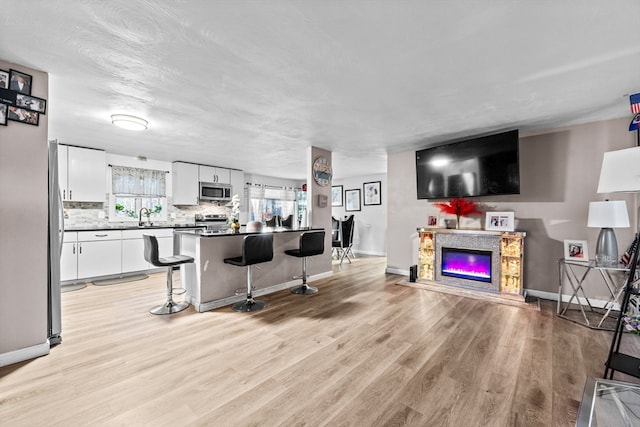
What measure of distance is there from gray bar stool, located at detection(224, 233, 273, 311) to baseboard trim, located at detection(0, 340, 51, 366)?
164cm

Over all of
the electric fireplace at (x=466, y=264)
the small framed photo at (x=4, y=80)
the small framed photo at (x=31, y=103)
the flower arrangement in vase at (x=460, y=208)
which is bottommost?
the electric fireplace at (x=466, y=264)

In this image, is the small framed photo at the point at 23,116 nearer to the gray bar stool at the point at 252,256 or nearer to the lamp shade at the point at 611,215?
the gray bar stool at the point at 252,256

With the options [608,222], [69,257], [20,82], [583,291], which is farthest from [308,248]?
[69,257]

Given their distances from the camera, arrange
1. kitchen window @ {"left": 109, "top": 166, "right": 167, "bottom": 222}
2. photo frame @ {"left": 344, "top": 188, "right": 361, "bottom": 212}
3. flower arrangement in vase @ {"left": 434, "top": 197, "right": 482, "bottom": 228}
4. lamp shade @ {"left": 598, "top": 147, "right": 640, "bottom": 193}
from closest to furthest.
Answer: lamp shade @ {"left": 598, "top": 147, "right": 640, "bottom": 193}, flower arrangement in vase @ {"left": 434, "top": 197, "right": 482, "bottom": 228}, kitchen window @ {"left": 109, "top": 166, "right": 167, "bottom": 222}, photo frame @ {"left": 344, "top": 188, "right": 361, "bottom": 212}

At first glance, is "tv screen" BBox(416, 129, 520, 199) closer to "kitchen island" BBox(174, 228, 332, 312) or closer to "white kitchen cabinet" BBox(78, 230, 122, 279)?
"kitchen island" BBox(174, 228, 332, 312)

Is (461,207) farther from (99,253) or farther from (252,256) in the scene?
(99,253)

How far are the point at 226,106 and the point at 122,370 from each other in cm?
258

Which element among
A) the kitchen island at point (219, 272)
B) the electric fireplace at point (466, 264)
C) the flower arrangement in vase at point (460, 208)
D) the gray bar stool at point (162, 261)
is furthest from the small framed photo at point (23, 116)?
the electric fireplace at point (466, 264)

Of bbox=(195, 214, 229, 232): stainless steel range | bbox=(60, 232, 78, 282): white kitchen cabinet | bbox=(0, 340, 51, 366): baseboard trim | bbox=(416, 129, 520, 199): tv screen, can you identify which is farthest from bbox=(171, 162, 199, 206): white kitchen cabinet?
bbox=(416, 129, 520, 199): tv screen

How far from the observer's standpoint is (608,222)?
2.78 metres

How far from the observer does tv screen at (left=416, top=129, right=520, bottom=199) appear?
3.70m

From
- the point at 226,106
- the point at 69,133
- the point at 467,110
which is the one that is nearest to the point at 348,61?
the point at 226,106

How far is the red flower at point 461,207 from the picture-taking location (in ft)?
14.0

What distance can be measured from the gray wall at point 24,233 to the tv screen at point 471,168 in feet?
15.4
